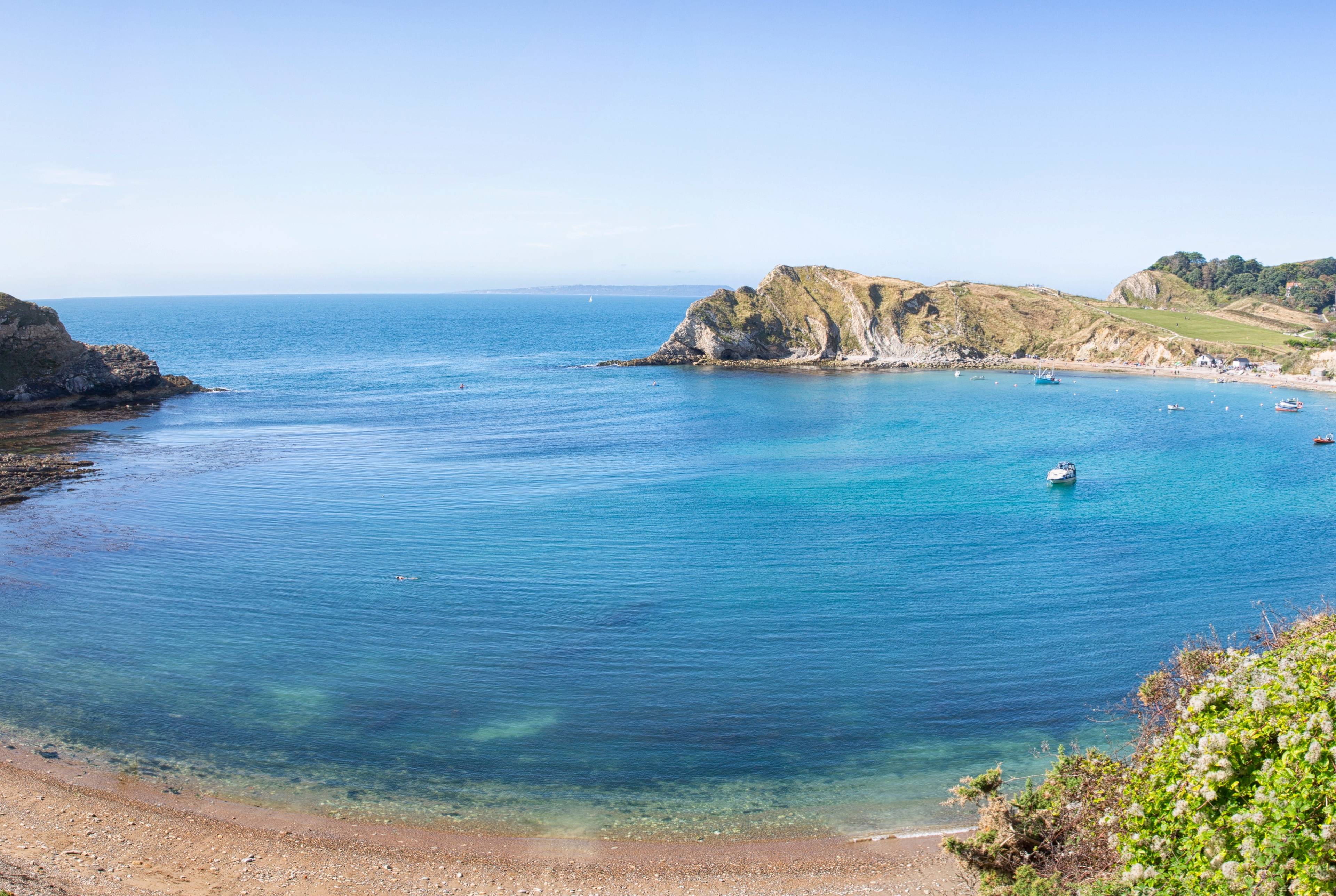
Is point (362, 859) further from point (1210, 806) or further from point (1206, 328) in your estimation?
point (1206, 328)

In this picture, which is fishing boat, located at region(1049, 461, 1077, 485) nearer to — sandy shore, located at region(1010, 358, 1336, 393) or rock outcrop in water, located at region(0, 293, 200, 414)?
sandy shore, located at region(1010, 358, 1336, 393)

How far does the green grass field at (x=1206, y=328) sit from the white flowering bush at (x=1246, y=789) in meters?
147

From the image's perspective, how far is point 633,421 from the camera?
90688mm

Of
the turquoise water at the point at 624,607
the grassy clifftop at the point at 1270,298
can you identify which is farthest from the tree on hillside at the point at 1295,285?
the turquoise water at the point at 624,607

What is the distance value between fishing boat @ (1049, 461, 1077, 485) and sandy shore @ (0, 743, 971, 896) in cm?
4653

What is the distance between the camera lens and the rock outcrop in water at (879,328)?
150m

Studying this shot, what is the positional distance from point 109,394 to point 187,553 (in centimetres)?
6480

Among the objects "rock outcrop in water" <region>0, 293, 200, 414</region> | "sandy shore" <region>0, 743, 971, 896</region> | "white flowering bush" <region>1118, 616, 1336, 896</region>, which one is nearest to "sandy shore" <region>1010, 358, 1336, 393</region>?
"white flowering bush" <region>1118, 616, 1336, 896</region>

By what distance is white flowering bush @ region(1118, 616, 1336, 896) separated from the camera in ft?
42.7

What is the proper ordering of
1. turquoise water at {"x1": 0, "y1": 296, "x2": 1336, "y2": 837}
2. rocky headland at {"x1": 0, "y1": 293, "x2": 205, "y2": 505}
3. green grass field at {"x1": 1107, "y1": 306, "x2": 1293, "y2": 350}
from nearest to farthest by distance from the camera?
1. turquoise water at {"x1": 0, "y1": 296, "x2": 1336, "y2": 837}
2. rocky headland at {"x1": 0, "y1": 293, "x2": 205, "y2": 505}
3. green grass field at {"x1": 1107, "y1": 306, "x2": 1293, "y2": 350}

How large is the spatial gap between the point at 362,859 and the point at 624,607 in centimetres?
1841

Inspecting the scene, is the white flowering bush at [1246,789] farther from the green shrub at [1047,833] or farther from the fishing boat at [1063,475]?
the fishing boat at [1063,475]

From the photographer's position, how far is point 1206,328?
15300cm

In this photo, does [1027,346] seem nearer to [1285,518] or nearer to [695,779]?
[1285,518]
